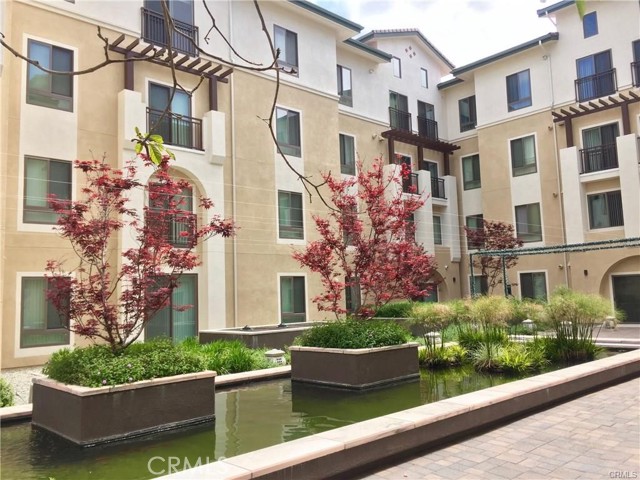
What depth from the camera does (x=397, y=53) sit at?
27469 mm

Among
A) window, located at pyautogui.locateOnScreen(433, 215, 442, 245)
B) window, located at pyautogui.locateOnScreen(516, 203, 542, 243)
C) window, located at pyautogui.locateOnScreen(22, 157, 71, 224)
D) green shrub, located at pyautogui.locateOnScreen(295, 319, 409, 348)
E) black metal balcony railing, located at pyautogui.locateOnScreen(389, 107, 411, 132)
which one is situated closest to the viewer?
green shrub, located at pyautogui.locateOnScreen(295, 319, 409, 348)

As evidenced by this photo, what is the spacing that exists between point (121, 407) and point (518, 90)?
2507 centimetres

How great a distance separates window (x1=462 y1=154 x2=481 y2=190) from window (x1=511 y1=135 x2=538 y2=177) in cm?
244

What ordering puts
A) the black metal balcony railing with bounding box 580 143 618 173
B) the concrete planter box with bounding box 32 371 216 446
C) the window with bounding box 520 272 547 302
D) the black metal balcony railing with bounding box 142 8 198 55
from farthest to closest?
the window with bounding box 520 272 547 302 < the black metal balcony railing with bounding box 580 143 618 173 < the black metal balcony railing with bounding box 142 8 198 55 < the concrete planter box with bounding box 32 371 216 446

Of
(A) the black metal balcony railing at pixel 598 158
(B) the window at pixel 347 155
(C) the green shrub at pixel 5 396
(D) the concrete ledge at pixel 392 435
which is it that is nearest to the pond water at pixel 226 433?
(D) the concrete ledge at pixel 392 435

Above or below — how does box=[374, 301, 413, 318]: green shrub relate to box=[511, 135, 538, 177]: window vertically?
below

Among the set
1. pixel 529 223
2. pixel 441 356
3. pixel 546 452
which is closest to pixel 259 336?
pixel 441 356

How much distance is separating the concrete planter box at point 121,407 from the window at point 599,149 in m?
21.4

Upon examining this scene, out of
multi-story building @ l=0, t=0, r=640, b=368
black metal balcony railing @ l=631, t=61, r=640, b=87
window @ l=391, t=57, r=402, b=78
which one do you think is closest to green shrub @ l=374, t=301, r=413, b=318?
multi-story building @ l=0, t=0, r=640, b=368

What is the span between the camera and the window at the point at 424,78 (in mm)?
28681

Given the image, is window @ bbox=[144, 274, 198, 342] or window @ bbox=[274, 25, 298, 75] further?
window @ bbox=[274, 25, 298, 75]

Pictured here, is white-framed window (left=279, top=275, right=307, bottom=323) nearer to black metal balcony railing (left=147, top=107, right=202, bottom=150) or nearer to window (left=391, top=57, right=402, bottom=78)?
black metal balcony railing (left=147, top=107, right=202, bottom=150)

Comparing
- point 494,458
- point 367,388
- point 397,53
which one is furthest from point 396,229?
point 397,53

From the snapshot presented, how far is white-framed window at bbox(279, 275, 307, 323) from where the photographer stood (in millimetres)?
19500
